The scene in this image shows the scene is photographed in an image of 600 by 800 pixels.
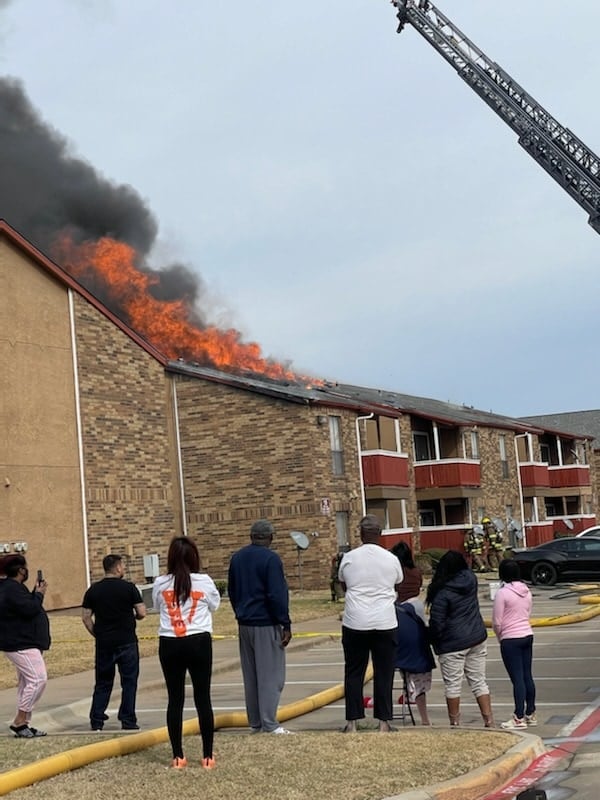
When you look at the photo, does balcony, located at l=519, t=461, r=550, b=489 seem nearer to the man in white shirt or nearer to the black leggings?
the man in white shirt

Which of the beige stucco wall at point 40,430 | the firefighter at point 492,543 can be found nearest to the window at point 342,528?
the firefighter at point 492,543

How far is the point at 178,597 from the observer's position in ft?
27.8

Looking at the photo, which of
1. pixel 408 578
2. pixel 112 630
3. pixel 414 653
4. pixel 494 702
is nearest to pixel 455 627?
pixel 414 653

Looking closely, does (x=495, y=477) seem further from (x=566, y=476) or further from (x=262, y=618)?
(x=262, y=618)

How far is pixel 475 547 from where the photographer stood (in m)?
39.2

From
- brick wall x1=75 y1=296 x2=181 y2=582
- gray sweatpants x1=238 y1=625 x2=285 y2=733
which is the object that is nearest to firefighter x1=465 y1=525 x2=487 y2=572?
brick wall x1=75 y1=296 x2=181 y2=582

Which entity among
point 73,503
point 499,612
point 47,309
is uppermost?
point 47,309

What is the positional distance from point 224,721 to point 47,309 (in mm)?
19633

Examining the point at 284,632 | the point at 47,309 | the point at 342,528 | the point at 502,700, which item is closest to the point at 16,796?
the point at 284,632

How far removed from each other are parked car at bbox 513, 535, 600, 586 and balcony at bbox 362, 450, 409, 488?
6.91 m

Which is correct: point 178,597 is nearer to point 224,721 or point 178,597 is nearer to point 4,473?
point 224,721

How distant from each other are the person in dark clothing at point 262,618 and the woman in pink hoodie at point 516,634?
2.31 meters

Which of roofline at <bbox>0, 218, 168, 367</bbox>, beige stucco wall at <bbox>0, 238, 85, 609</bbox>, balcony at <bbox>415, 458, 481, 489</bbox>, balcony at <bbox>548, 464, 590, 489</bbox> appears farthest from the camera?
balcony at <bbox>548, 464, 590, 489</bbox>

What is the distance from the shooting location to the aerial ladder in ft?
136
